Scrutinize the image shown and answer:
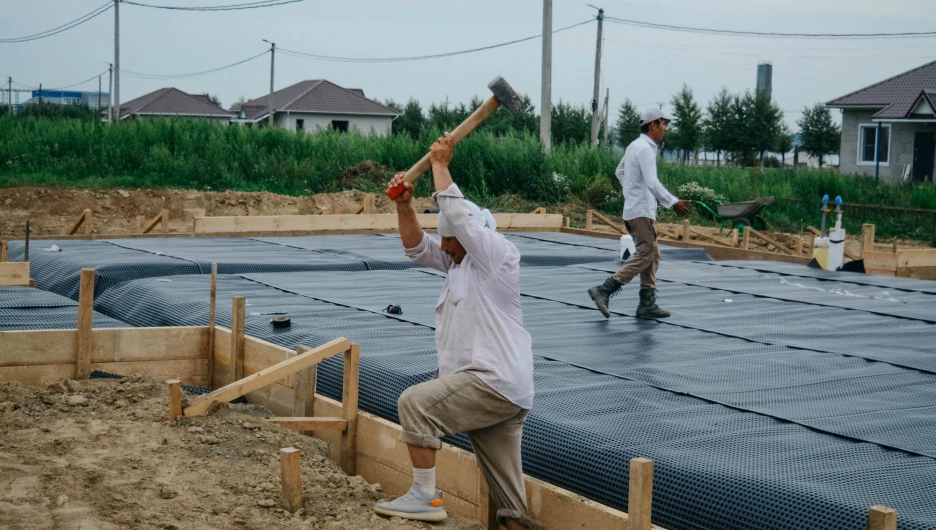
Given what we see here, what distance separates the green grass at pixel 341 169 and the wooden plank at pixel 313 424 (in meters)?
17.7

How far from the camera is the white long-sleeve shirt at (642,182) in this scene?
24.5ft

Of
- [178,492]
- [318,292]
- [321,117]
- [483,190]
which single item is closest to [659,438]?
[178,492]

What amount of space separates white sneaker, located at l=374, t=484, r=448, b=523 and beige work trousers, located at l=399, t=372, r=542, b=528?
0.85 feet

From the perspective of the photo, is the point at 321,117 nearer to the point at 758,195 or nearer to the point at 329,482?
the point at 758,195

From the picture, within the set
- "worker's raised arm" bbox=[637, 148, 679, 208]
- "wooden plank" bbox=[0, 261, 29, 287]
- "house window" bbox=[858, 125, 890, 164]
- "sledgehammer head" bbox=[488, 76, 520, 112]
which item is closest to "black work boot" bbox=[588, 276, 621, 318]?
"worker's raised arm" bbox=[637, 148, 679, 208]

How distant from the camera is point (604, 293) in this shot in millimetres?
7488

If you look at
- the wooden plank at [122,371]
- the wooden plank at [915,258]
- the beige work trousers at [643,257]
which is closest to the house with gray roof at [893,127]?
the wooden plank at [915,258]

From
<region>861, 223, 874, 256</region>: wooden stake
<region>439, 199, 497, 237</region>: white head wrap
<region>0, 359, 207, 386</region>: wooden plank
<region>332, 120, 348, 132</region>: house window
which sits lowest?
<region>0, 359, 207, 386</region>: wooden plank

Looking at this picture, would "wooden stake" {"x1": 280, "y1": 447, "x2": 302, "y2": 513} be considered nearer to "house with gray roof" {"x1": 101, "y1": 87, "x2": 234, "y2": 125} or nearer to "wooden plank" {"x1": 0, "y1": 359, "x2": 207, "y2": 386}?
"wooden plank" {"x1": 0, "y1": 359, "x2": 207, "y2": 386}

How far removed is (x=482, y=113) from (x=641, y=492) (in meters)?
1.65

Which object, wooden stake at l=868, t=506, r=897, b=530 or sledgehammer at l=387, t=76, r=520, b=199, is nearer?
wooden stake at l=868, t=506, r=897, b=530

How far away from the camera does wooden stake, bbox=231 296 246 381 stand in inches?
236

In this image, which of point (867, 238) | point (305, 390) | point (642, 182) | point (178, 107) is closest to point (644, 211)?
point (642, 182)

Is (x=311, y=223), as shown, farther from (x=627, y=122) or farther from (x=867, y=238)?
(x=627, y=122)
